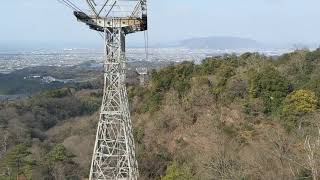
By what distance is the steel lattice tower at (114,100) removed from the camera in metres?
11.9

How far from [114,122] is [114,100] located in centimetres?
56

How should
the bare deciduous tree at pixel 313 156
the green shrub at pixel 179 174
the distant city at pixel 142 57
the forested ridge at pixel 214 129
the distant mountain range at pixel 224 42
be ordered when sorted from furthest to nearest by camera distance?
the distant mountain range at pixel 224 42
the distant city at pixel 142 57
the forested ridge at pixel 214 129
the green shrub at pixel 179 174
the bare deciduous tree at pixel 313 156

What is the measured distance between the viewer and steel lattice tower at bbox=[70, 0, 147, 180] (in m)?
11.9

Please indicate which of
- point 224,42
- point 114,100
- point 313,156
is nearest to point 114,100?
point 114,100

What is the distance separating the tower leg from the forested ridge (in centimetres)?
231

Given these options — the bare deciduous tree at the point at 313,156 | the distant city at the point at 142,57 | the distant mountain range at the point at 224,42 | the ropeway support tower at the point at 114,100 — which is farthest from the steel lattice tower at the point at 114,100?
the distant mountain range at the point at 224,42

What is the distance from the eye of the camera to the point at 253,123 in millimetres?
20172

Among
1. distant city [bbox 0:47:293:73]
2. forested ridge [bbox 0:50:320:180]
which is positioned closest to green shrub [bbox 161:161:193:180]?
forested ridge [bbox 0:50:320:180]

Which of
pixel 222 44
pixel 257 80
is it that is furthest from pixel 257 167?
pixel 222 44

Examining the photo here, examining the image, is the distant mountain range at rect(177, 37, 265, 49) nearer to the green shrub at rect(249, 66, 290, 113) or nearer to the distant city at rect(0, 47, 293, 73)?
the distant city at rect(0, 47, 293, 73)

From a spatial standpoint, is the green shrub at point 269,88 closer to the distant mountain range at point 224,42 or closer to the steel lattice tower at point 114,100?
the steel lattice tower at point 114,100

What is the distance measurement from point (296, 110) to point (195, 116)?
196 inches

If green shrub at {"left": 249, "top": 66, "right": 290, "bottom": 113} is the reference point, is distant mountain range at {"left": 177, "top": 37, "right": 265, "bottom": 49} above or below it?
below

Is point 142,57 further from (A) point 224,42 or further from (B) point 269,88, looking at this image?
(B) point 269,88
